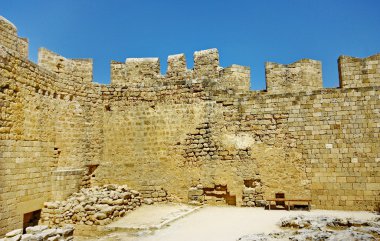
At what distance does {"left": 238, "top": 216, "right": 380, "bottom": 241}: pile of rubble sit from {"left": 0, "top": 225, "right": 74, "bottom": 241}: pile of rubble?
4.00 metres

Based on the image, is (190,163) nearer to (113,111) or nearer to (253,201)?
(253,201)

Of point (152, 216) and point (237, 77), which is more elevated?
point (237, 77)

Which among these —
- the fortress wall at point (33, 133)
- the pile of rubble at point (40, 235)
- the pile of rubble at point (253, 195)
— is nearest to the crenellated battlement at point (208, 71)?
the fortress wall at point (33, 133)

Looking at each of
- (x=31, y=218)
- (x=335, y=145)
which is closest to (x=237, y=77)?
(x=335, y=145)

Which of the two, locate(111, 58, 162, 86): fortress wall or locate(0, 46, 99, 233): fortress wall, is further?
locate(111, 58, 162, 86): fortress wall

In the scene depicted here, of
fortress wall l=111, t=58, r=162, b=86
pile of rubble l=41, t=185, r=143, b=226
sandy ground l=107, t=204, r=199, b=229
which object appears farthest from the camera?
fortress wall l=111, t=58, r=162, b=86

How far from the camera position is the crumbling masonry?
9.38m

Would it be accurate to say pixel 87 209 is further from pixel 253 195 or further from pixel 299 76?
pixel 299 76

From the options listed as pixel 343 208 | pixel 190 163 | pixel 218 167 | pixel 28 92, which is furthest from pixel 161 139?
pixel 343 208

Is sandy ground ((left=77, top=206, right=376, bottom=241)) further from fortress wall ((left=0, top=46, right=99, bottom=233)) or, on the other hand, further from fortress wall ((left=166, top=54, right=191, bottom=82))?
fortress wall ((left=166, top=54, right=191, bottom=82))

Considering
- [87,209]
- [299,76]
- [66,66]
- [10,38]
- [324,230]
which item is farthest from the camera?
[299,76]

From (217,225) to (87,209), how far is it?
369 centimetres

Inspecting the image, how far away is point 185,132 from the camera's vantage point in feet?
38.1

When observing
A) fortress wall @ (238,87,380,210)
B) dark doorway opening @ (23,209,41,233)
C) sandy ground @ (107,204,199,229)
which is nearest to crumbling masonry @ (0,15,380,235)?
fortress wall @ (238,87,380,210)
